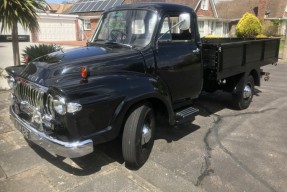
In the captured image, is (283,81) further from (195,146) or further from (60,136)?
(60,136)

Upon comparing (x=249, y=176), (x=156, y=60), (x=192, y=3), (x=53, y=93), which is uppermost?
(x=192, y=3)

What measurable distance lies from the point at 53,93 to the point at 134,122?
1145 mm

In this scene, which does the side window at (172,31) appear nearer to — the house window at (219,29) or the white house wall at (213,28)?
the white house wall at (213,28)

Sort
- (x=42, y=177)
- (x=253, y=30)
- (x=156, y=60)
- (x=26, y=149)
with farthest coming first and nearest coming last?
(x=253, y=30) < (x=26, y=149) < (x=156, y=60) < (x=42, y=177)

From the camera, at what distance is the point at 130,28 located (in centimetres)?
483

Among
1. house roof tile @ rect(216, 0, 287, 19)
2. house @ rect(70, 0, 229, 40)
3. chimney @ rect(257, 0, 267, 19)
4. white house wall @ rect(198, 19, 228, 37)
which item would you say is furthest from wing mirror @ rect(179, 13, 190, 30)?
house roof tile @ rect(216, 0, 287, 19)

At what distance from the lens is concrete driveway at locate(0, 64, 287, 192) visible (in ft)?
13.0

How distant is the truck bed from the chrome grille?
10.8 feet

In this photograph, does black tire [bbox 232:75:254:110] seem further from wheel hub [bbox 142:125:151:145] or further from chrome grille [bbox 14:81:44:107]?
chrome grille [bbox 14:81:44:107]

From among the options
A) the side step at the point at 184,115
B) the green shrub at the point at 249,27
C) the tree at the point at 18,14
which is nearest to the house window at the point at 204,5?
the green shrub at the point at 249,27

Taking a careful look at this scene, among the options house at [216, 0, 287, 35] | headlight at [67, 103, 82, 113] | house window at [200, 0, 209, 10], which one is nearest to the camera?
headlight at [67, 103, 82, 113]

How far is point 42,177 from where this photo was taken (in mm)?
4129

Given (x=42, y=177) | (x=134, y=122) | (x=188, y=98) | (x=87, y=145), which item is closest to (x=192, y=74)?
(x=188, y=98)

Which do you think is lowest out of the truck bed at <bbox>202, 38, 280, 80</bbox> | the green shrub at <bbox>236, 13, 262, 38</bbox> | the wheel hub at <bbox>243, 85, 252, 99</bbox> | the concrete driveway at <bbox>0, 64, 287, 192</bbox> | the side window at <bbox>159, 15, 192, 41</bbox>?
the concrete driveway at <bbox>0, 64, 287, 192</bbox>
